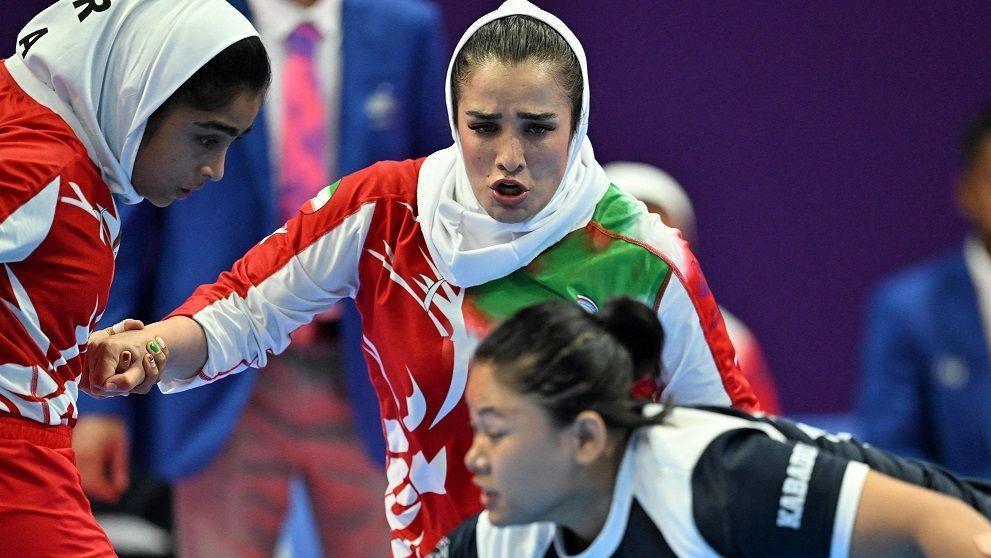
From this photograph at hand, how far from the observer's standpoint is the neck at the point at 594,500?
244 cm

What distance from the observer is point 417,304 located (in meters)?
2.80

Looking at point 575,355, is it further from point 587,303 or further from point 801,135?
point 801,135

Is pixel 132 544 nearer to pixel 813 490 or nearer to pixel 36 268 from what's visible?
pixel 36 268

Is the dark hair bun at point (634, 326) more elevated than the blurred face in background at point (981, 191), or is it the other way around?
the dark hair bun at point (634, 326)

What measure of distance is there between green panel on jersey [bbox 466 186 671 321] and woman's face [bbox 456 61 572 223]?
3.8 inches

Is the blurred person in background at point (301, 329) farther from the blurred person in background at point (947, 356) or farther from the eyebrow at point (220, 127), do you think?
the blurred person in background at point (947, 356)

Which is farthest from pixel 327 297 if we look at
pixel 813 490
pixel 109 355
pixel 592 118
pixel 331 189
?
pixel 592 118

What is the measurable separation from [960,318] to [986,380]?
172mm

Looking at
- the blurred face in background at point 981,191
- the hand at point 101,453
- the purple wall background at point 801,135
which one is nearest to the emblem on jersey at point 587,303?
the hand at point 101,453

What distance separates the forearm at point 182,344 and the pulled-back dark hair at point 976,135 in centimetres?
226

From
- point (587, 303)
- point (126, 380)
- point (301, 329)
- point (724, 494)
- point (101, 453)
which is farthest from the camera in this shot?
point (301, 329)

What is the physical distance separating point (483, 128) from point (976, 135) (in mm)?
1920

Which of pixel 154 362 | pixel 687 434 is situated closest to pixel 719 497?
pixel 687 434

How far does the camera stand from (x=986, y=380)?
4.12 metres
